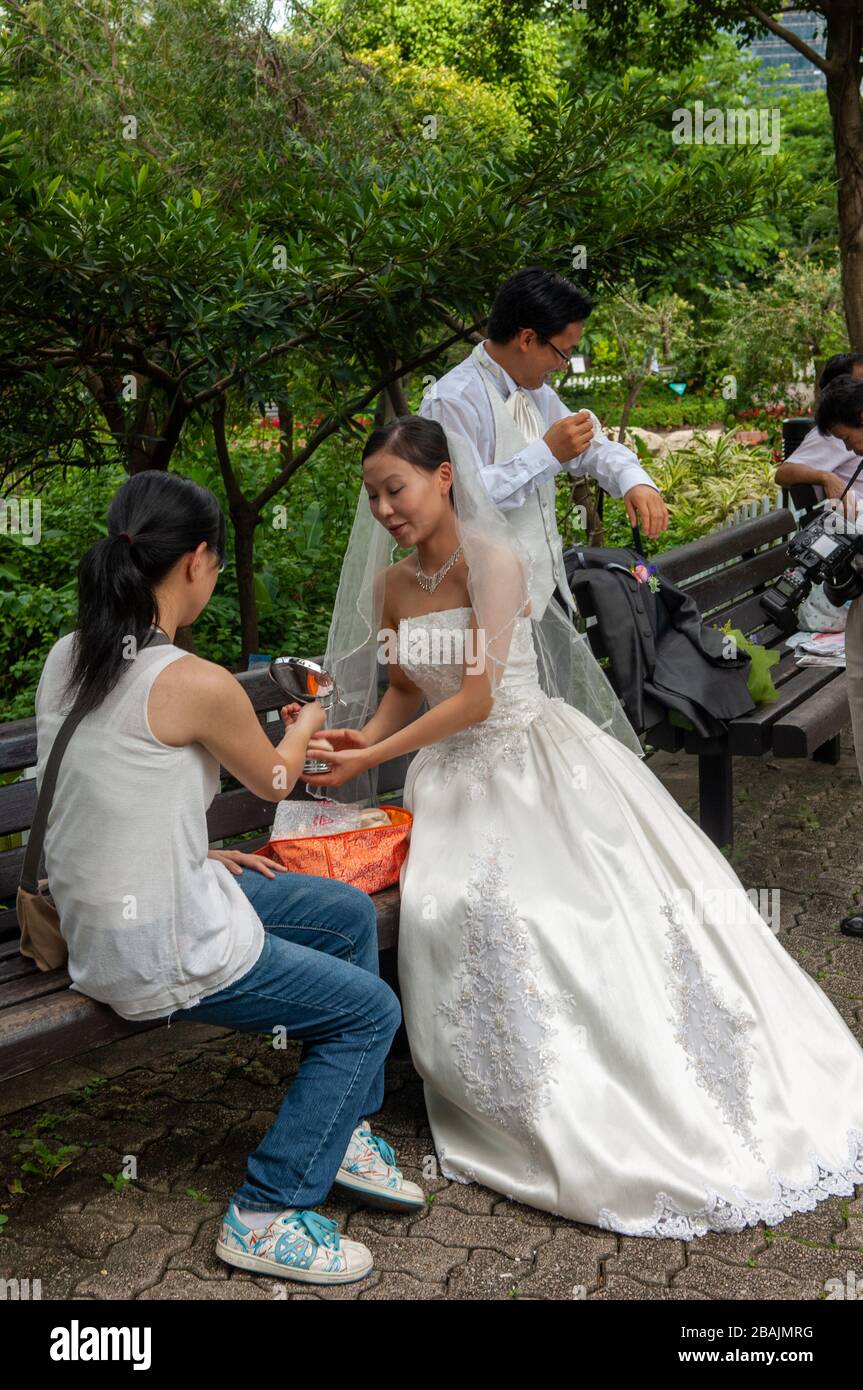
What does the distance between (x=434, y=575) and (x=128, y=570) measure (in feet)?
3.54

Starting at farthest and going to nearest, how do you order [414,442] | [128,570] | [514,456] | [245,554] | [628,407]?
[628,407], [245,554], [514,456], [414,442], [128,570]

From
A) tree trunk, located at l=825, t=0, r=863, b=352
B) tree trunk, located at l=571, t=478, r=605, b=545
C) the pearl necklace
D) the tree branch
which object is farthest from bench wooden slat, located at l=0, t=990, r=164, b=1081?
the tree branch

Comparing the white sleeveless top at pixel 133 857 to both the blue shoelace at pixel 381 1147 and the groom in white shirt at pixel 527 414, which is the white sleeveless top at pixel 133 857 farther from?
the groom in white shirt at pixel 527 414

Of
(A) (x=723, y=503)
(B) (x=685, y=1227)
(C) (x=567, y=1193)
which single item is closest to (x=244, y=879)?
(C) (x=567, y=1193)

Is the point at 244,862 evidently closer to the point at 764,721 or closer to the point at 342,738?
the point at 342,738

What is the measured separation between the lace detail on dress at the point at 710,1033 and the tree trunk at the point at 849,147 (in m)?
5.29

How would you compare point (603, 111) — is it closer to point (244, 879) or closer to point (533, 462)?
point (533, 462)

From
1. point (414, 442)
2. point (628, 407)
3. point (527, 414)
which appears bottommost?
point (414, 442)

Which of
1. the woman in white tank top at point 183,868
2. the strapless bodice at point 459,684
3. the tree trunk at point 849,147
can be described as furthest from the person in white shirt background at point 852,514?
the tree trunk at point 849,147

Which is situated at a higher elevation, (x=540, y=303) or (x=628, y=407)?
(x=628, y=407)

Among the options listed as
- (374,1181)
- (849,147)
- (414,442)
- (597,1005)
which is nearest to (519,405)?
(414,442)

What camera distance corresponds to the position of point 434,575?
3.61 m

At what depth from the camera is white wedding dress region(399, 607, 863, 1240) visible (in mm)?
3080

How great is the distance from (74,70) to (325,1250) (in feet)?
19.6
